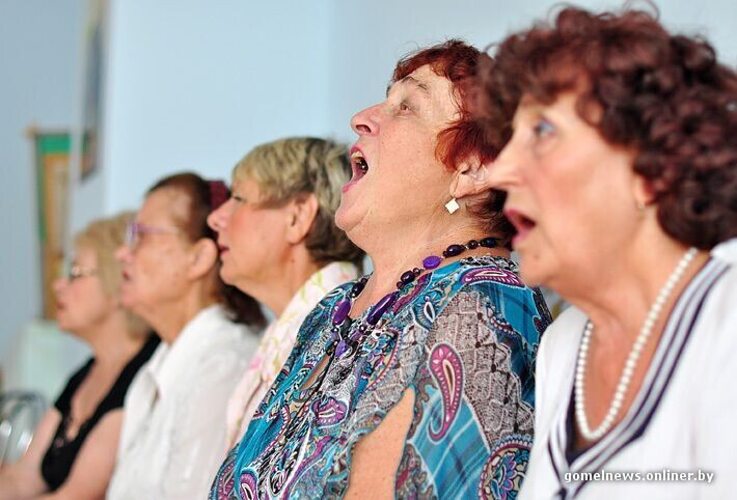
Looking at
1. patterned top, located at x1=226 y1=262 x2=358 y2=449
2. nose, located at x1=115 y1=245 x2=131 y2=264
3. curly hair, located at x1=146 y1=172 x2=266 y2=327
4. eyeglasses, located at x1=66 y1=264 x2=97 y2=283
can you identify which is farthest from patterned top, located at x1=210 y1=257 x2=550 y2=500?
eyeglasses, located at x1=66 y1=264 x2=97 y2=283

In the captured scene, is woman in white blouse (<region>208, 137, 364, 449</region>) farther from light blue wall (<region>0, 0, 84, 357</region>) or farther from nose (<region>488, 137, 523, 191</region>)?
light blue wall (<region>0, 0, 84, 357</region>)

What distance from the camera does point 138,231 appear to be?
3.21 metres

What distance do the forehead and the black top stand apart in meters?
0.51

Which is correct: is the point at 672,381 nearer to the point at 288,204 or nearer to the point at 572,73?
the point at 572,73

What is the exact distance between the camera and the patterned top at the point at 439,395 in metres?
1.57

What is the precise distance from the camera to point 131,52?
4.10 m

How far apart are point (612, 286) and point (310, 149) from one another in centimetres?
141

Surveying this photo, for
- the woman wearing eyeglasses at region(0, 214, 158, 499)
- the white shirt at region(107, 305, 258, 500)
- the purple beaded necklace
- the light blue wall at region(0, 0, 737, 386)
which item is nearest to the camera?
the purple beaded necklace

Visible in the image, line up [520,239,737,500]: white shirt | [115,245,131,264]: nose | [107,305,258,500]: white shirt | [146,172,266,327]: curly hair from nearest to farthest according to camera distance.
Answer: [520,239,737,500]: white shirt, [107,305,258,500]: white shirt, [146,172,266,327]: curly hair, [115,245,131,264]: nose

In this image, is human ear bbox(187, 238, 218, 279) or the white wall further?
the white wall

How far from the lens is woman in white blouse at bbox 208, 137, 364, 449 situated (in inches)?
101

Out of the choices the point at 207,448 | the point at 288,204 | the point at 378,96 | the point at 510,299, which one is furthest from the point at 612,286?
the point at 378,96

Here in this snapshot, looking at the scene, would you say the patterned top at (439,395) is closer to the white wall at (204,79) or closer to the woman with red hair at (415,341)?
the woman with red hair at (415,341)

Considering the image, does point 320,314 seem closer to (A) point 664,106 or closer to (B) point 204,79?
(A) point 664,106
